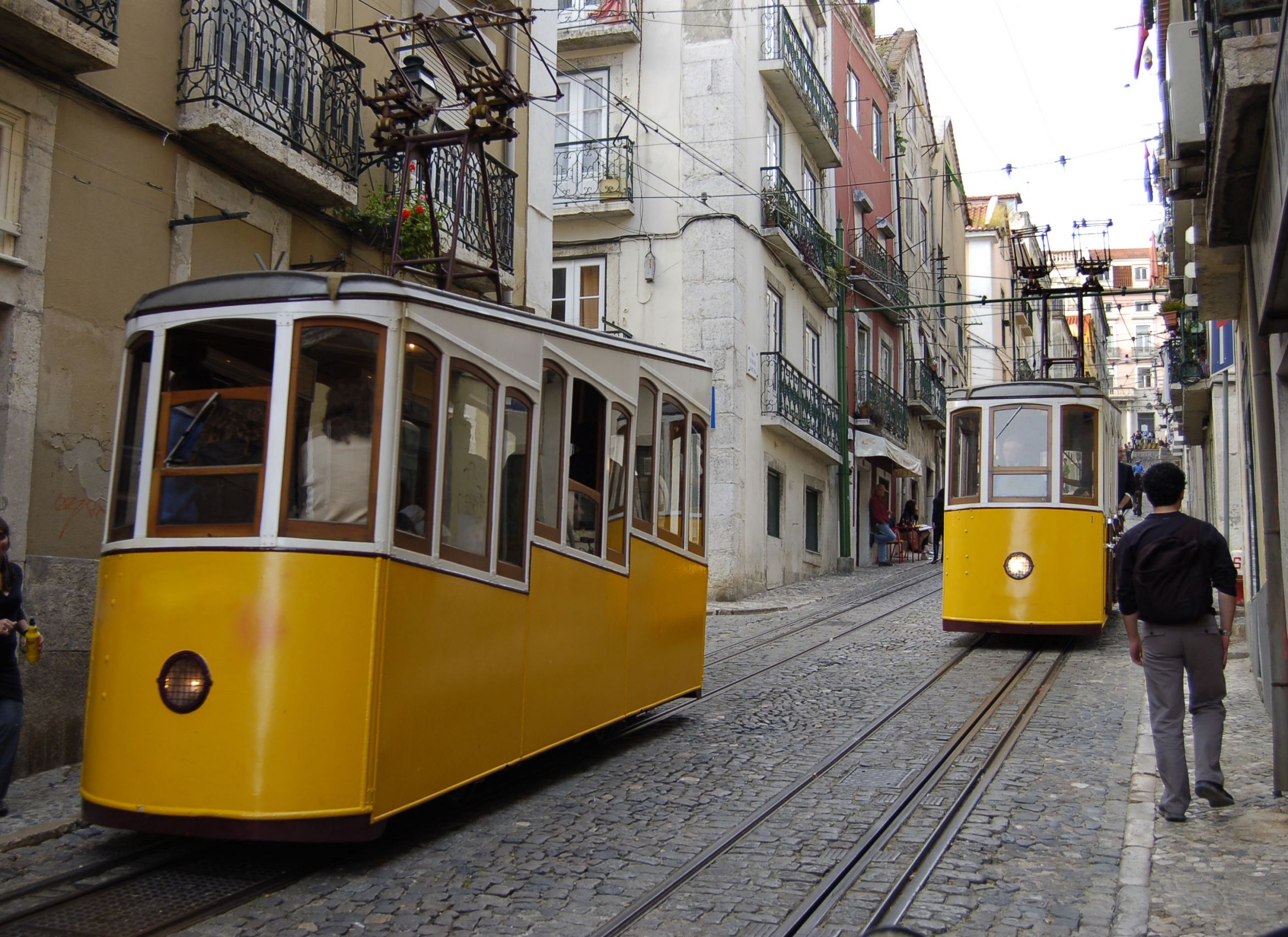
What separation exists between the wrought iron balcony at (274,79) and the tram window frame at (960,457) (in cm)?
666

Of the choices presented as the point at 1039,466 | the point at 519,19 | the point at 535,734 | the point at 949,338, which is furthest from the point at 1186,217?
the point at 949,338

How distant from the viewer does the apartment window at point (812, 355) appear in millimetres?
25328

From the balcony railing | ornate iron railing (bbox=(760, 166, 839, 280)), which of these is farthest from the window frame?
ornate iron railing (bbox=(760, 166, 839, 280))

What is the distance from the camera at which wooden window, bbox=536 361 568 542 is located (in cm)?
707

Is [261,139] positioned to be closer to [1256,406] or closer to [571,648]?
[571,648]

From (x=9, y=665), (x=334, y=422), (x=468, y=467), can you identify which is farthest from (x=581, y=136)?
(x=334, y=422)

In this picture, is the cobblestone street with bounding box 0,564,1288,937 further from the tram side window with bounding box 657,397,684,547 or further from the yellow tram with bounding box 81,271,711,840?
the tram side window with bounding box 657,397,684,547

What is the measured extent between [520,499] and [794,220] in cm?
1735

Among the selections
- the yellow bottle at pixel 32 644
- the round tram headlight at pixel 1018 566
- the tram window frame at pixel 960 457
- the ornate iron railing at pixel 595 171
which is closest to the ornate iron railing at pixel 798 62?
the ornate iron railing at pixel 595 171

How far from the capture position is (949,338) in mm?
44312

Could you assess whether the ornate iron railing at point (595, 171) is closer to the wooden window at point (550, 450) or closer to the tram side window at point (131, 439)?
the wooden window at point (550, 450)

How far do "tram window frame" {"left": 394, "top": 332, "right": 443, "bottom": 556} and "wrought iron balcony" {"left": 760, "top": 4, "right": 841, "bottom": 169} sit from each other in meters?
17.7

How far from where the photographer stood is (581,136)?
21875 millimetres

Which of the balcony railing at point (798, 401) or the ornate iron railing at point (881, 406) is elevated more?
the ornate iron railing at point (881, 406)
